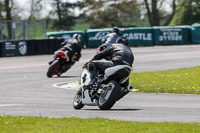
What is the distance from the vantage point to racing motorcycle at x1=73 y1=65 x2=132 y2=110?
10445 mm

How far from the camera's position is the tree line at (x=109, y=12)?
6069cm

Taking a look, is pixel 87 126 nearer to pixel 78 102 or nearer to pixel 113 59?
pixel 113 59

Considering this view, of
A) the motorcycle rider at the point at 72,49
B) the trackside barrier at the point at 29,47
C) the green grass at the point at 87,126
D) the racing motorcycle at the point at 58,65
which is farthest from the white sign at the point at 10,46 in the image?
the green grass at the point at 87,126

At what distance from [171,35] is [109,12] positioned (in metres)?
25.0

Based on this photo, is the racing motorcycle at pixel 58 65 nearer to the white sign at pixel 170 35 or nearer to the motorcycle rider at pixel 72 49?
the motorcycle rider at pixel 72 49

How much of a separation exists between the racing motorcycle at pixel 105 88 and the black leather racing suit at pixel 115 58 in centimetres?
16

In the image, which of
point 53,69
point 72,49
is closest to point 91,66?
point 53,69

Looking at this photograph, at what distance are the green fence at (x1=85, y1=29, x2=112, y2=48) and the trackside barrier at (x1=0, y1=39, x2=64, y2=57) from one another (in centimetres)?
789

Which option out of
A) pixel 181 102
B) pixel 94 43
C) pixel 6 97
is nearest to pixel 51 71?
pixel 6 97

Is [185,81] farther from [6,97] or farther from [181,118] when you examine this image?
[181,118]

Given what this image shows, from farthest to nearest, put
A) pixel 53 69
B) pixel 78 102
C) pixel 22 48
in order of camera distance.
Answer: pixel 22 48, pixel 53 69, pixel 78 102

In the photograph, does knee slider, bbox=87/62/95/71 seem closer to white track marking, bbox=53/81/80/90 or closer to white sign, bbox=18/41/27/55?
white track marking, bbox=53/81/80/90

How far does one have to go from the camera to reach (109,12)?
66312 millimetres

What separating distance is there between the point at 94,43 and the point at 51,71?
75.3 ft
